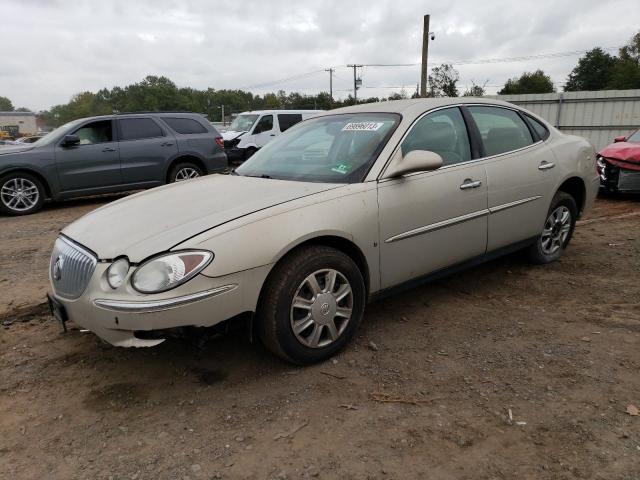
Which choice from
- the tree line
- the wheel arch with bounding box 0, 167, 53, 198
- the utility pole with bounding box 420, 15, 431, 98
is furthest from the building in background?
the wheel arch with bounding box 0, 167, 53, 198

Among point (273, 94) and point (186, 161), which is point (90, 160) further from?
point (273, 94)

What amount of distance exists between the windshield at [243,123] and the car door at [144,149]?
6.17 m

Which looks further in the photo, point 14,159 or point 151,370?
point 14,159

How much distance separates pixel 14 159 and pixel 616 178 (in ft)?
32.4

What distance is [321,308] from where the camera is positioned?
9.68 ft


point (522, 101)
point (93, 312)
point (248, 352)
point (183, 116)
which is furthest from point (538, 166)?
point (522, 101)

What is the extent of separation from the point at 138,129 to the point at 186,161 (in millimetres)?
1009

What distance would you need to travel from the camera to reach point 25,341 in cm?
351

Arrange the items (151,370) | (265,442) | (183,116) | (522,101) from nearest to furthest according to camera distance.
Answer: (265,442) < (151,370) < (183,116) < (522,101)

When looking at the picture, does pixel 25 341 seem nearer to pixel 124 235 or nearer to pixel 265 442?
pixel 124 235

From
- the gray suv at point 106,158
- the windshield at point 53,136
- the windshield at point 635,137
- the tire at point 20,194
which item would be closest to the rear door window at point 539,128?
the windshield at point 635,137

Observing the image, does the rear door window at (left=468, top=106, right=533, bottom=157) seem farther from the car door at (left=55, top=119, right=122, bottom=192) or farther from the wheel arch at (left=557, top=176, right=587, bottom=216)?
the car door at (left=55, top=119, right=122, bottom=192)

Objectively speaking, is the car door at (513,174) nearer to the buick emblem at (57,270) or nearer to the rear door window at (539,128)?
the rear door window at (539,128)

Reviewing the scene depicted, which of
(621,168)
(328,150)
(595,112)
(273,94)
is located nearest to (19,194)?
(328,150)
